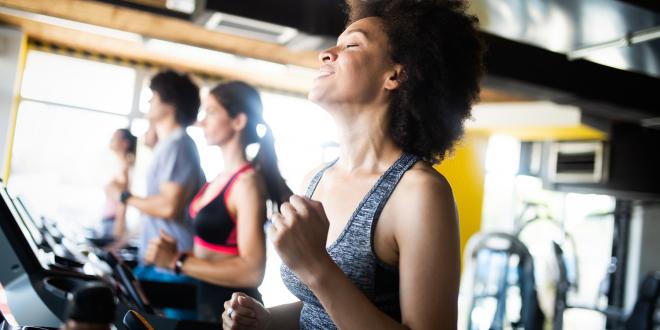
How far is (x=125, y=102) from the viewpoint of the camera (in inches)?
353

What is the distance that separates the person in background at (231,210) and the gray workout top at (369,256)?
98 cm

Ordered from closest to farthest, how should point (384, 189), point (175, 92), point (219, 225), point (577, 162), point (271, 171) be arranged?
point (384, 189) → point (219, 225) → point (271, 171) → point (175, 92) → point (577, 162)

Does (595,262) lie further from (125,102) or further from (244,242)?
(244,242)

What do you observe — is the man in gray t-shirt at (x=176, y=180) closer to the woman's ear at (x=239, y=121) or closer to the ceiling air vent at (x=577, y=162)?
the woman's ear at (x=239, y=121)

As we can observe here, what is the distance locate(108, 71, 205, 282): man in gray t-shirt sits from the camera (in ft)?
8.66

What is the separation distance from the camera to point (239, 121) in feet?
7.95

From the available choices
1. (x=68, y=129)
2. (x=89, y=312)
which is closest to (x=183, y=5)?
(x=89, y=312)

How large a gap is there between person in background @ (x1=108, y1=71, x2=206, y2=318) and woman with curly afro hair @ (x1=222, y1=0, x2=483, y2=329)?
1.13 metres

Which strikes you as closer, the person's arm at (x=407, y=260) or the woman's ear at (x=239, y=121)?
the person's arm at (x=407, y=260)

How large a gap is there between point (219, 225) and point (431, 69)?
46.5 inches

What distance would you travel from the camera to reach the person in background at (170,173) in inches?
104

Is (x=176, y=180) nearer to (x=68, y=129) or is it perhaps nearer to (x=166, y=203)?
(x=166, y=203)

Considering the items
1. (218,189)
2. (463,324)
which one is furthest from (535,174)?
(218,189)

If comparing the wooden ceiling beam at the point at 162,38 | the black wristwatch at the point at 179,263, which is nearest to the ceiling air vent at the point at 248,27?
the wooden ceiling beam at the point at 162,38
